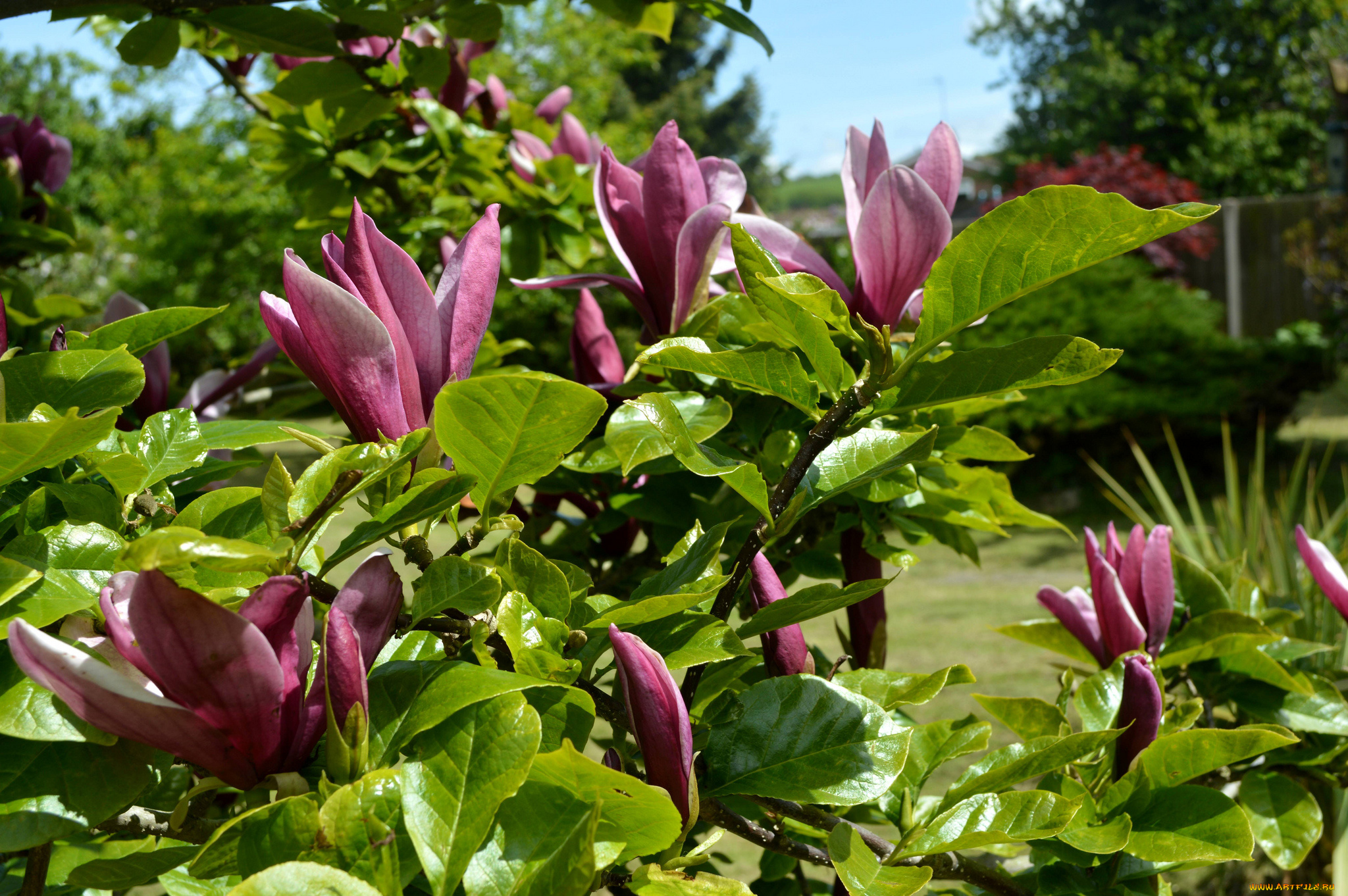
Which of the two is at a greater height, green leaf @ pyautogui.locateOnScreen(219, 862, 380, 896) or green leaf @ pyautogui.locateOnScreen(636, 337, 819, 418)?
green leaf @ pyautogui.locateOnScreen(636, 337, 819, 418)

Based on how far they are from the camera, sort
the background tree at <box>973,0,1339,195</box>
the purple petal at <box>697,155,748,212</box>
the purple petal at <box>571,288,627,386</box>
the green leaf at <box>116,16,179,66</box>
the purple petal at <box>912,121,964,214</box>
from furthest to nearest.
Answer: the background tree at <box>973,0,1339,195</box>, the green leaf at <box>116,16,179,66</box>, the purple petal at <box>571,288,627,386</box>, the purple petal at <box>697,155,748,212</box>, the purple petal at <box>912,121,964,214</box>

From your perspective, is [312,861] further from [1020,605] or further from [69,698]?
[1020,605]

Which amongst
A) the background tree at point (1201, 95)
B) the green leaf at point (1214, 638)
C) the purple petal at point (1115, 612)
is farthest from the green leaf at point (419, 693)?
the background tree at point (1201, 95)

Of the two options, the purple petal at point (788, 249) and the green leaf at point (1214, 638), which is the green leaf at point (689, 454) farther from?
the green leaf at point (1214, 638)

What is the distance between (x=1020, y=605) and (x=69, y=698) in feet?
21.4

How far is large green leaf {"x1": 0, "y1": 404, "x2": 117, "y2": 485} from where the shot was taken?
56cm

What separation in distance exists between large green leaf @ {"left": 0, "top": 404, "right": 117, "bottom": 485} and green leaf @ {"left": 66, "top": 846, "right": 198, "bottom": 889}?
232mm

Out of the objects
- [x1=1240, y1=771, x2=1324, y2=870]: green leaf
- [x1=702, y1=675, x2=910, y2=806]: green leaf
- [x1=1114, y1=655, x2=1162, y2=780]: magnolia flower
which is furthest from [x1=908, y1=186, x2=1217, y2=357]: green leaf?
[x1=1240, y1=771, x2=1324, y2=870]: green leaf

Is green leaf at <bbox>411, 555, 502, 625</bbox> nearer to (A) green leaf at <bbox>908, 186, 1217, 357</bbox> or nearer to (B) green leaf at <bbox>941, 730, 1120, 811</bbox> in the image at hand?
(A) green leaf at <bbox>908, 186, 1217, 357</bbox>

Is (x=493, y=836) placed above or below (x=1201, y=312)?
below

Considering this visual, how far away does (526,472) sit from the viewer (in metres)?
0.65

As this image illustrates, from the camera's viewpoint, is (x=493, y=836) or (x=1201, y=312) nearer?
(x=493, y=836)

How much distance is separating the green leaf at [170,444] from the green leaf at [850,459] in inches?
17.7

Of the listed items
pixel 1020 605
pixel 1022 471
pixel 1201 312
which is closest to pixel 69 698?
pixel 1020 605
